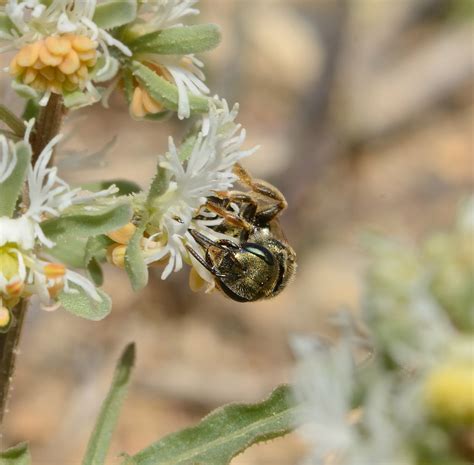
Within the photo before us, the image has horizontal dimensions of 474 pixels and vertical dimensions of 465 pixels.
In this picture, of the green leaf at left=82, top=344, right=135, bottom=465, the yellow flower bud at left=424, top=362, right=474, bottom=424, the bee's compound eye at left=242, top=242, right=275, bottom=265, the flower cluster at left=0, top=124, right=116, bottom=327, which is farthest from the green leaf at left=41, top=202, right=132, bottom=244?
the yellow flower bud at left=424, top=362, right=474, bottom=424


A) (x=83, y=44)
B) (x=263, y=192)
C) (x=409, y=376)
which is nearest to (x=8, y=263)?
(x=83, y=44)

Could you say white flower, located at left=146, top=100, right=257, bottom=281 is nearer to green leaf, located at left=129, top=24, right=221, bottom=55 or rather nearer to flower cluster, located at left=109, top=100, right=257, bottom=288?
flower cluster, located at left=109, top=100, right=257, bottom=288

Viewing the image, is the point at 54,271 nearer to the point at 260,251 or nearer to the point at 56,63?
the point at 56,63

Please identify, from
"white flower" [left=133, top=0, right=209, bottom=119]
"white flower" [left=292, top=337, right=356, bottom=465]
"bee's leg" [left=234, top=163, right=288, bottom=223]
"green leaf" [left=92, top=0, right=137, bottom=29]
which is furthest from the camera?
"bee's leg" [left=234, top=163, right=288, bottom=223]

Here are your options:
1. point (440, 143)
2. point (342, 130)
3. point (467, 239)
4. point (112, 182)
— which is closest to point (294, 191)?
point (342, 130)

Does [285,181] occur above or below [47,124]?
below
